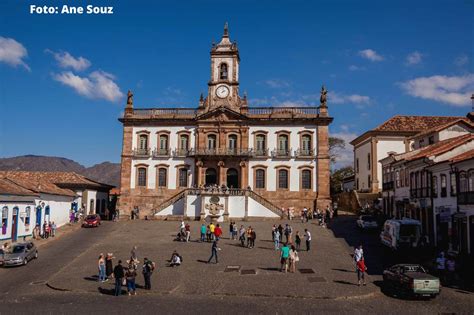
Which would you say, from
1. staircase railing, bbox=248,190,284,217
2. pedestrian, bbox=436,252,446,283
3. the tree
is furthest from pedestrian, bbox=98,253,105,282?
the tree

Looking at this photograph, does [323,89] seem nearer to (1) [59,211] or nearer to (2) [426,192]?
(2) [426,192]

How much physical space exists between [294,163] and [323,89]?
324 inches

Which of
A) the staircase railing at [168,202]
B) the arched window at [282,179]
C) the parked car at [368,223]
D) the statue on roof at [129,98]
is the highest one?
the statue on roof at [129,98]

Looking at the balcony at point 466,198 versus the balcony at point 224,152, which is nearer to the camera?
the balcony at point 466,198

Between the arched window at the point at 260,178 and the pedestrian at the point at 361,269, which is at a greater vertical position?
the arched window at the point at 260,178

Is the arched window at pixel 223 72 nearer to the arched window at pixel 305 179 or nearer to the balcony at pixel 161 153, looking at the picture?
the balcony at pixel 161 153

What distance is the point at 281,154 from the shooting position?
48250mm

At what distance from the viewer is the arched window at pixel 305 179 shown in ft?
158

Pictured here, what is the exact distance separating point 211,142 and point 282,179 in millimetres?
8381

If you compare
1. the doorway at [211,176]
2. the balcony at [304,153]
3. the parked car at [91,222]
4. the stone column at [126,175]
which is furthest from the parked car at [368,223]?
the stone column at [126,175]

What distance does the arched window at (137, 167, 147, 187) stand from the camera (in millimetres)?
49500

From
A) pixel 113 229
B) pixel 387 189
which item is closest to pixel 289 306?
pixel 113 229

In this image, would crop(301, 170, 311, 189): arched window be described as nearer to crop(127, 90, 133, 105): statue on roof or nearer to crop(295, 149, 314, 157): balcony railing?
crop(295, 149, 314, 157): balcony railing

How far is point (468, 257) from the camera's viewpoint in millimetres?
24875
